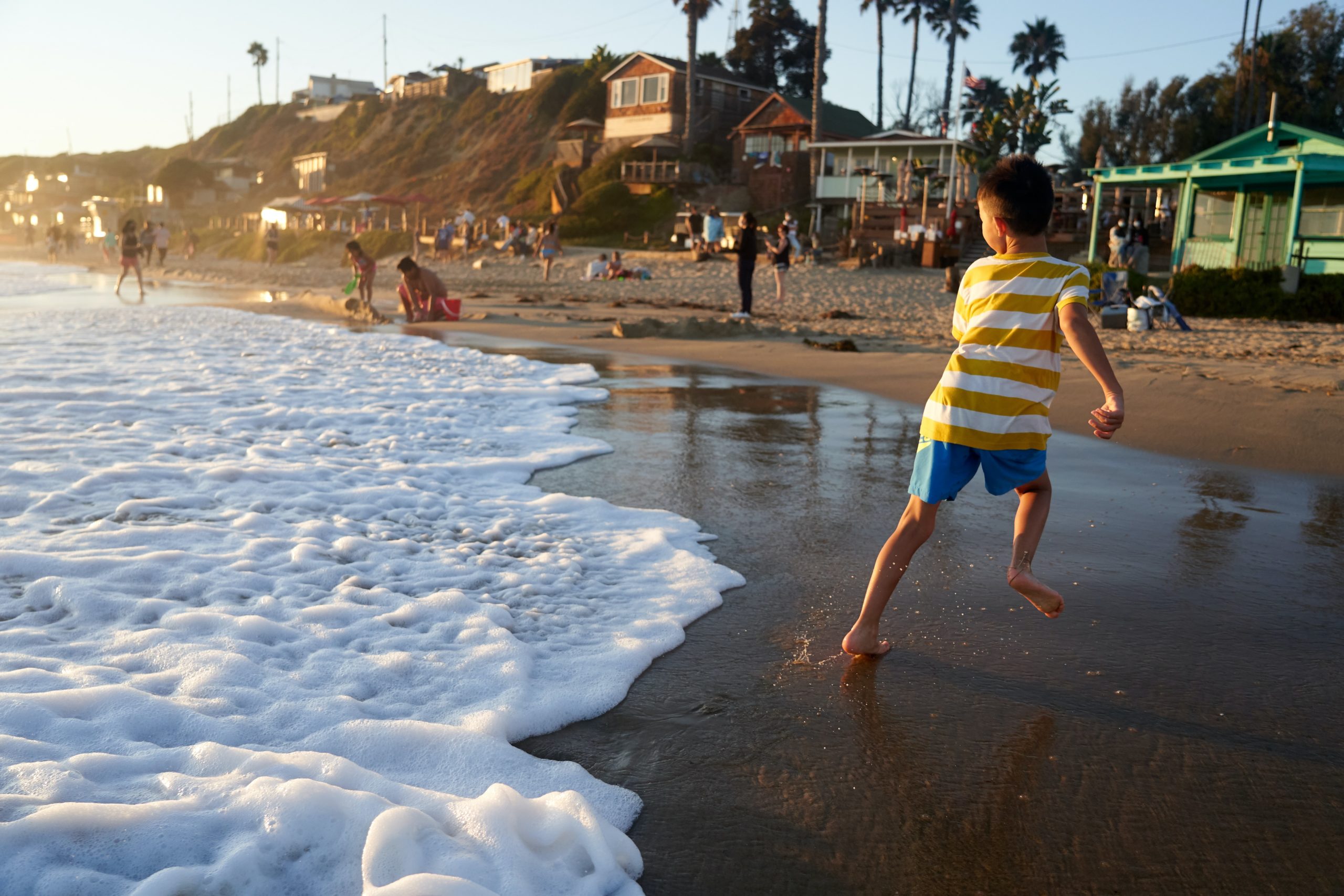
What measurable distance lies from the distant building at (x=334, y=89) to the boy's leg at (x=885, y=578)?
11014 centimetres

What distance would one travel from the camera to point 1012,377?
9.62 ft

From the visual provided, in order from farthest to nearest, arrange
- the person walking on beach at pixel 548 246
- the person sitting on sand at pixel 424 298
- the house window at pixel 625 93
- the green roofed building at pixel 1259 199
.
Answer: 1. the house window at pixel 625 93
2. the person walking on beach at pixel 548 246
3. the green roofed building at pixel 1259 199
4. the person sitting on sand at pixel 424 298

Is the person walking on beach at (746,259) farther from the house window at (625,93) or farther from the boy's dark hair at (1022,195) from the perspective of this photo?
the house window at (625,93)

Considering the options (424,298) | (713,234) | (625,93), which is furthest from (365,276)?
(625,93)

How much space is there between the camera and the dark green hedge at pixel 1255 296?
55.6 ft

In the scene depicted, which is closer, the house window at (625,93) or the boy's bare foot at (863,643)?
the boy's bare foot at (863,643)

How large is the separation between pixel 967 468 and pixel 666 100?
51555 millimetres

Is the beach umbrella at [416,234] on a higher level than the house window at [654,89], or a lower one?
lower

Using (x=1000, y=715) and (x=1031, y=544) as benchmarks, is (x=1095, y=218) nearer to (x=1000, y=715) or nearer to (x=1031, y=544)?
(x=1031, y=544)

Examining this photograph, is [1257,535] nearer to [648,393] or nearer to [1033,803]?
[1033,803]

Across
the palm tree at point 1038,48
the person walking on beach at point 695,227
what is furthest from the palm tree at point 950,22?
the person walking on beach at point 695,227

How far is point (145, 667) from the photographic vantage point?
2.97m

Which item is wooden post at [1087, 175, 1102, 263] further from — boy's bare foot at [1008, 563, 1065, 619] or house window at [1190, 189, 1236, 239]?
boy's bare foot at [1008, 563, 1065, 619]

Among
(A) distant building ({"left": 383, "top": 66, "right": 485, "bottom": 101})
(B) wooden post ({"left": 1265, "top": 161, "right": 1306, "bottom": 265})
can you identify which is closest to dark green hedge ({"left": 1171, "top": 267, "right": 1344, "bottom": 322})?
(B) wooden post ({"left": 1265, "top": 161, "right": 1306, "bottom": 265})
